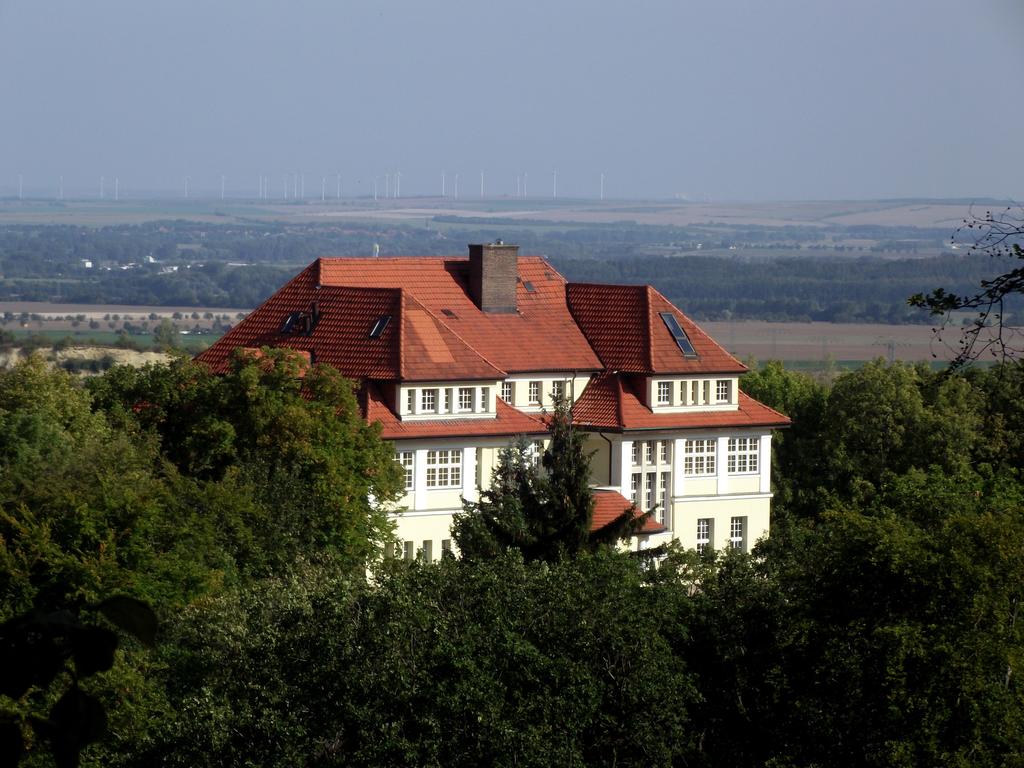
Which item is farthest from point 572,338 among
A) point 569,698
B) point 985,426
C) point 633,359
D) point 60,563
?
point 569,698

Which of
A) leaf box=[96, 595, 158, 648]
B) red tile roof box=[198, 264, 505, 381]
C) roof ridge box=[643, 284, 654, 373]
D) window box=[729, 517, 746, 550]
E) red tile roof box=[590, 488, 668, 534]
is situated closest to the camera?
leaf box=[96, 595, 158, 648]

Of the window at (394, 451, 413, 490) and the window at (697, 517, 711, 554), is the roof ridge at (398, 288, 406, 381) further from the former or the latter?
the window at (697, 517, 711, 554)

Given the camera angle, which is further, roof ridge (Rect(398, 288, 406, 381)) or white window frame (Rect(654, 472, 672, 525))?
white window frame (Rect(654, 472, 672, 525))

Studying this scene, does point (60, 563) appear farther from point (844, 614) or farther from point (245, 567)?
point (844, 614)

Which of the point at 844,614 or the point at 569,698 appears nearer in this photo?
the point at 569,698

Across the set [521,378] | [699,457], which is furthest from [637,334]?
[699,457]

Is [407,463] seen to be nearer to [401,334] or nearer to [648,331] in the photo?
[401,334]

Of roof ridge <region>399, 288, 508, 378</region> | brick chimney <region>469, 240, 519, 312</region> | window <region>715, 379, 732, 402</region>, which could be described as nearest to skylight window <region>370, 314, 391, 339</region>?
roof ridge <region>399, 288, 508, 378</region>
